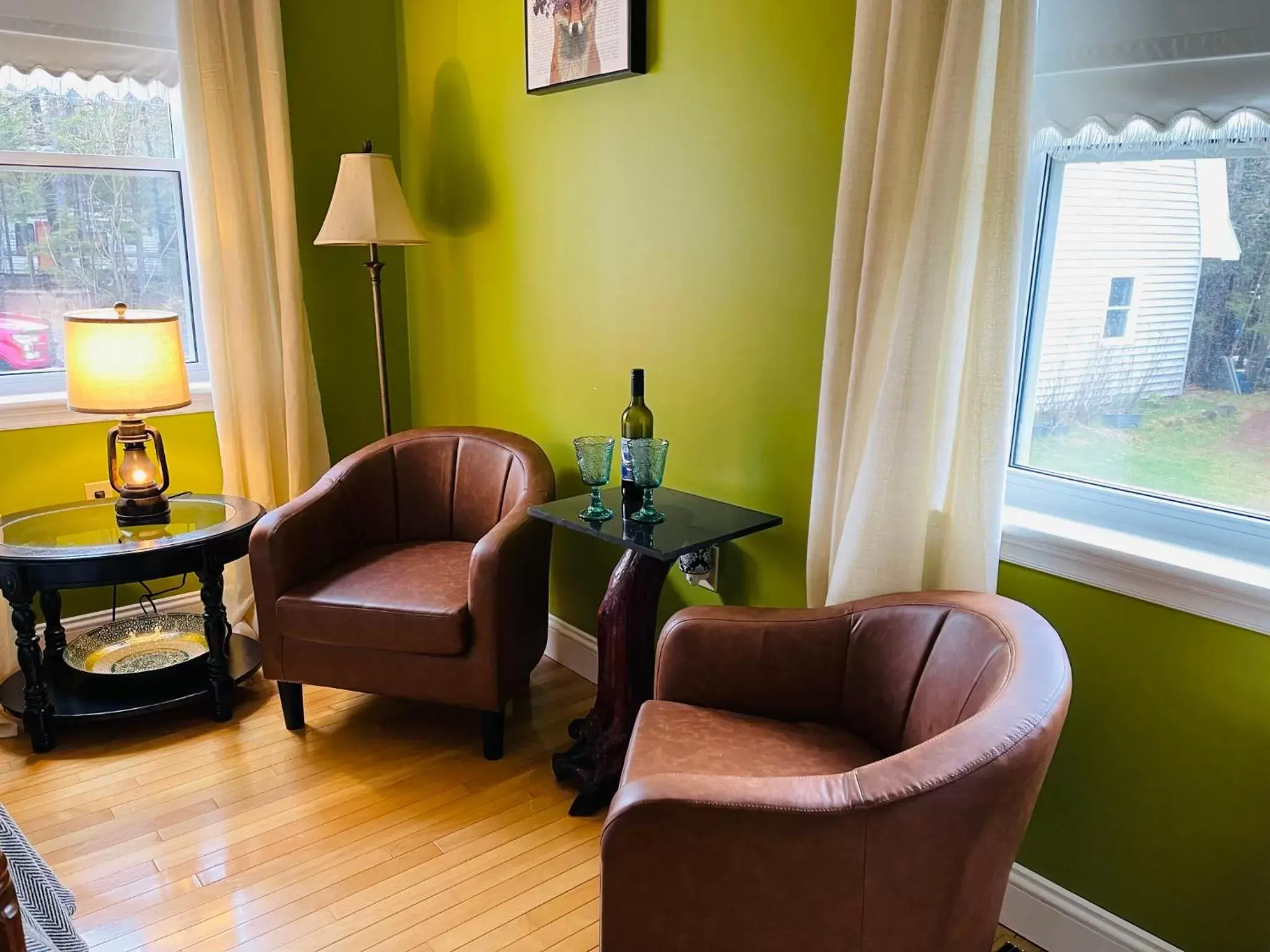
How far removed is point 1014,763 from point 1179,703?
0.56 meters

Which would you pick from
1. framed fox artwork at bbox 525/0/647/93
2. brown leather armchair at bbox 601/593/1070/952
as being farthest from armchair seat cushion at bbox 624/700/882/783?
framed fox artwork at bbox 525/0/647/93

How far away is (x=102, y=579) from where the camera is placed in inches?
91.1

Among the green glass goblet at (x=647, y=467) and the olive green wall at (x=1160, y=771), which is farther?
the green glass goblet at (x=647, y=467)

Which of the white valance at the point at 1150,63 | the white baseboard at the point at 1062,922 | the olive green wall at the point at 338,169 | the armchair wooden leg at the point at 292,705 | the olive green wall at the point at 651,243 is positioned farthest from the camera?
the olive green wall at the point at 338,169

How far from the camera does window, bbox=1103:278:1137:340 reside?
167 centimetres

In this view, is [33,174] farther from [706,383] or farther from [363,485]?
[706,383]

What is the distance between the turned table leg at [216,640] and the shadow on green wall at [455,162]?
1369mm

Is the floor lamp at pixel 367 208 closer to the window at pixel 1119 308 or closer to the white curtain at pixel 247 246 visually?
the white curtain at pixel 247 246

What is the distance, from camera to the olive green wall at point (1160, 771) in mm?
1470

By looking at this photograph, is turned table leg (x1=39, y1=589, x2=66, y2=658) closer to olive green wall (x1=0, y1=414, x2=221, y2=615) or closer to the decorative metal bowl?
the decorative metal bowl

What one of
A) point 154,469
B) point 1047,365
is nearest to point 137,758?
point 154,469

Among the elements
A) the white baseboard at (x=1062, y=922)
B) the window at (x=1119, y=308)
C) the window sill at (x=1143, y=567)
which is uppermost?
the window at (x=1119, y=308)

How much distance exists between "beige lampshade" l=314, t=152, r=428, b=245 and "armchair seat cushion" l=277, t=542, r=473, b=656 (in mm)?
993

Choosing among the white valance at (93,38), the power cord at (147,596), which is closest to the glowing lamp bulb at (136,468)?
A: the power cord at (147,596)
